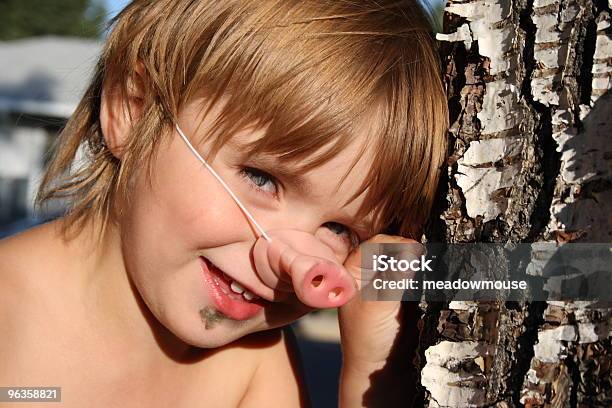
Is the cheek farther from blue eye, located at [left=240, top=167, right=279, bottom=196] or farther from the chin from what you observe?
the chin

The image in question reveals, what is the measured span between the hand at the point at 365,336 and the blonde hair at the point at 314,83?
0.11m

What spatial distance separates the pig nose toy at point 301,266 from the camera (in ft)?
4.88

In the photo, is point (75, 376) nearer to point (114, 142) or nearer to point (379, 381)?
point (114, 142)

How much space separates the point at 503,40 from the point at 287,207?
551 mm

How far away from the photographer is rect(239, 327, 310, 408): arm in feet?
6.33

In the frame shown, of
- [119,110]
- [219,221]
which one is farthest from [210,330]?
[119,110]

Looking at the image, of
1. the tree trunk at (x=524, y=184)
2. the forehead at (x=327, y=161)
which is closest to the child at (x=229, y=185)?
the forehead at (x=327, y=161)

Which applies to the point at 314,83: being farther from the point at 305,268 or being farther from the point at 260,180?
the point at 305,268

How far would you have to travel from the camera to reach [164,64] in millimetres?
1664

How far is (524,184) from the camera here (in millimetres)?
1256

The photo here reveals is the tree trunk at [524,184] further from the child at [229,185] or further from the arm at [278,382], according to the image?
the arm at [278,382]

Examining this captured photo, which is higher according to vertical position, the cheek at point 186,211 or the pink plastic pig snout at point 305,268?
the cheek at point 186,211

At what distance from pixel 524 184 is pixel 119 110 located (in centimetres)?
100

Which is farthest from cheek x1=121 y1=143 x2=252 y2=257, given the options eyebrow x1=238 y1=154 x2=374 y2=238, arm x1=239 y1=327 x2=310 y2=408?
arm x1=239 y1=327 x2=310 y2=408
